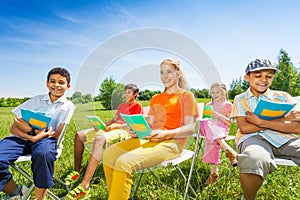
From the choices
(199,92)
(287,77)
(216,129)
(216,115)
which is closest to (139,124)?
(199,92)

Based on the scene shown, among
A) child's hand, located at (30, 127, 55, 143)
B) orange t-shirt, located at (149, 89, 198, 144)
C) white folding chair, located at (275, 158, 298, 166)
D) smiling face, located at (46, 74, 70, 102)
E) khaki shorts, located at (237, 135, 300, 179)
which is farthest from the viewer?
smiling face, located at (46, 74, 70, 102)

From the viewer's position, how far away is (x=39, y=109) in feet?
9.39

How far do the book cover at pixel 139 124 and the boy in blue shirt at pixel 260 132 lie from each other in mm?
698

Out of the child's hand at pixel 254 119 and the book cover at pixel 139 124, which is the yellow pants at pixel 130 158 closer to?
the book cover at pixel 139 124

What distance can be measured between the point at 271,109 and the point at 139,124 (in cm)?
97

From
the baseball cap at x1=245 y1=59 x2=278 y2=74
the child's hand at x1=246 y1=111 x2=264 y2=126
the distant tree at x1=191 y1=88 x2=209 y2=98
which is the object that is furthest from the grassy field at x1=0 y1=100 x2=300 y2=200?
the baseball cap at x1=245 y1=59 x2=278 y2=74

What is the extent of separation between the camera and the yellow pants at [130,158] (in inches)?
78.9

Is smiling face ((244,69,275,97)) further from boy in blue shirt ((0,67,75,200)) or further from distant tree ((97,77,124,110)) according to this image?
boy in blue shirt ((0,67,75,200))

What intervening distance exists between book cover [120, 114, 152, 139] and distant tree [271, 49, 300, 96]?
27435mm

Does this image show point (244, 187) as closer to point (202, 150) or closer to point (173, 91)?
point (173, 91)

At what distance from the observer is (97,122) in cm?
303

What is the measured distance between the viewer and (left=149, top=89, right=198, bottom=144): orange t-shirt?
94.7 inches

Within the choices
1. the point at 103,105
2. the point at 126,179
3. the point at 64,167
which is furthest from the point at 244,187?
the point at 64,167

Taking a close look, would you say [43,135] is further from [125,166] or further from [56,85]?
[125,166]
